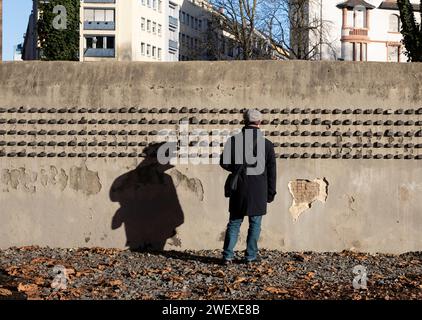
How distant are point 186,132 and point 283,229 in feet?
6.31

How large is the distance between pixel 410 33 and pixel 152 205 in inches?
1035

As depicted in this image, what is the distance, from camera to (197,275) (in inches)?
384

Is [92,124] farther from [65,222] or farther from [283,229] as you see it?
[283,229]

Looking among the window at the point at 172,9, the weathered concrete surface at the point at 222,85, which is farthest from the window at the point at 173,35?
the weathered concrete surface at the point at 222,85

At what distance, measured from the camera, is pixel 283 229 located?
39.1 ft

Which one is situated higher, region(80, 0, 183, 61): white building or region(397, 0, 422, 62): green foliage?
region(80, 0, 183, 61): white building

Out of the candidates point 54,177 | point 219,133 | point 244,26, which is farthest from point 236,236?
point 244,26

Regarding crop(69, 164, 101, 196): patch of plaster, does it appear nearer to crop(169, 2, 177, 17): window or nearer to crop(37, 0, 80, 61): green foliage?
crop(37, 0, 80, 61): green foliage

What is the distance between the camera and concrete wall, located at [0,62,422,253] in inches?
469

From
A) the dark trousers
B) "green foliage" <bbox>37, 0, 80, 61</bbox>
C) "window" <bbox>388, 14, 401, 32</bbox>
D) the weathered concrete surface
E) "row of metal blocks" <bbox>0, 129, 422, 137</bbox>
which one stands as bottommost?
the dark trousers

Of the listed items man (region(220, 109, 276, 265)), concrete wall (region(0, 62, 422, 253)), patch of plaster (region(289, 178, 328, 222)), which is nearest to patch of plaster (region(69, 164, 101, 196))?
concrete wall (region(0, 62, 422, 253))

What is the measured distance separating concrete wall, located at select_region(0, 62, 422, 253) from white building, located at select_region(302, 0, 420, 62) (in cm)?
5912
